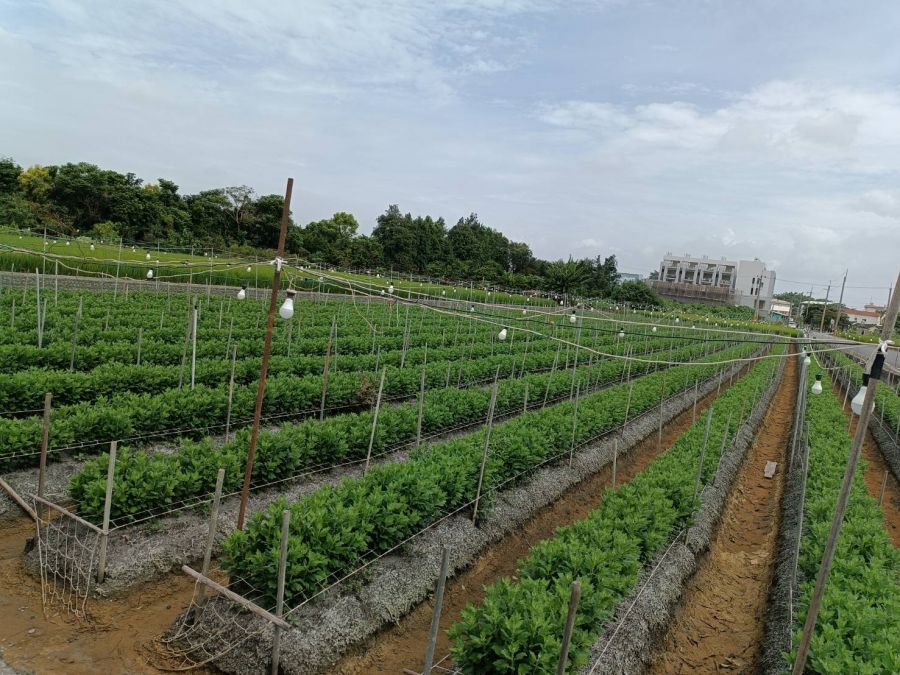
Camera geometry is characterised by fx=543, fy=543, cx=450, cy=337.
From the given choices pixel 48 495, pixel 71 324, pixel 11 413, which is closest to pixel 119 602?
pixel 48 495

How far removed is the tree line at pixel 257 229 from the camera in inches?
1688

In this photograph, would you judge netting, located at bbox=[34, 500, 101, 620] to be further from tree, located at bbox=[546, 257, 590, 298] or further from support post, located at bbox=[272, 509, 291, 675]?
tree, located at bbox=[546, 257, 590, 298]

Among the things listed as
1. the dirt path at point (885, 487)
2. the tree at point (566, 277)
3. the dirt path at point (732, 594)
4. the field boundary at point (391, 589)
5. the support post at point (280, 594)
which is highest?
the tree at point (566, 277)

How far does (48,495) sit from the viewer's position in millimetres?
8375

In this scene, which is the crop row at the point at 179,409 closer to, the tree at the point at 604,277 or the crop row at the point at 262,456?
the crop row at the point at 262,456

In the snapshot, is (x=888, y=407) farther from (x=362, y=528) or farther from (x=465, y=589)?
(x=362, y=528)

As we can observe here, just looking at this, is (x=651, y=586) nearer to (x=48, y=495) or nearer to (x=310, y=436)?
(x=310, y=436)

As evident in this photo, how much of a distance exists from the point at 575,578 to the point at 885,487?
50.0 feet

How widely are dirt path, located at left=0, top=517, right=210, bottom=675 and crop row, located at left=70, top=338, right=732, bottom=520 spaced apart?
106 cm

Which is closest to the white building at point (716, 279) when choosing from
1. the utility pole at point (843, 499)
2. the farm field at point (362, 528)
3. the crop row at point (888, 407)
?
the crop row at point (888, 407)

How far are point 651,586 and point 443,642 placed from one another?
3175 mm

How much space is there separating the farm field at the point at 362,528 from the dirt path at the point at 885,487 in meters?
0.25

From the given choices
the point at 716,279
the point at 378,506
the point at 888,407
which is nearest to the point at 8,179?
the point at 378,506

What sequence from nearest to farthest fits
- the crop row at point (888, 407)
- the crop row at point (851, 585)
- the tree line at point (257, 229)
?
the crop row at point (851, 585), the crop row at point (888, 407), the tree line at point (257, 229)
